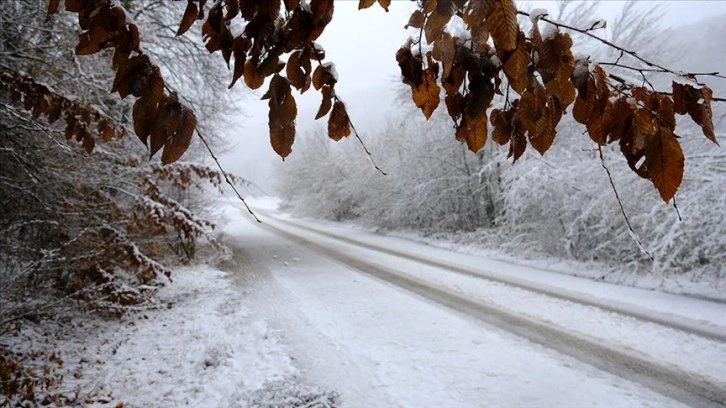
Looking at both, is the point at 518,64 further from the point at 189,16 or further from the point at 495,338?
the point at 495,338

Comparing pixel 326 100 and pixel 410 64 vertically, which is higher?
pixel 410 64

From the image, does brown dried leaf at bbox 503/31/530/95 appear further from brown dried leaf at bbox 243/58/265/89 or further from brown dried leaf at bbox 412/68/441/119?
brown dried leaf at bbox 243/58/265/89

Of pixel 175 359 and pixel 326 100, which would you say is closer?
pixel 326 100

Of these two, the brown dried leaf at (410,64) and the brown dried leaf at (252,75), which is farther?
the brown dried leaf at (410,64)

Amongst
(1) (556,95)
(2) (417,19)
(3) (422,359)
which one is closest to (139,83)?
(2) (417,19)

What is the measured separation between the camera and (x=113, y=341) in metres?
5.87

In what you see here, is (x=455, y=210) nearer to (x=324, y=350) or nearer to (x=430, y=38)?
(x=324, y=350)

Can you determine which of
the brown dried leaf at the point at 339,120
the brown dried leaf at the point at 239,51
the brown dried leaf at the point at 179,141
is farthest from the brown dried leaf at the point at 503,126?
the brown dried leaf at the point at 179,141

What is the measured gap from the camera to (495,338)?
5789 millimetres

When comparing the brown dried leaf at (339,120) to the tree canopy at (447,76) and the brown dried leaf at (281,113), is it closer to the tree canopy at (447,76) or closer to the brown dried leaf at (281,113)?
the tree canopy at (447,76)

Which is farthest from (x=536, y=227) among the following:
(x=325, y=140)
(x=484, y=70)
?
(x=325, y=140)

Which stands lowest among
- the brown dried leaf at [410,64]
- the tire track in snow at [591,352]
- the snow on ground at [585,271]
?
the tire track in snow at [591,352]

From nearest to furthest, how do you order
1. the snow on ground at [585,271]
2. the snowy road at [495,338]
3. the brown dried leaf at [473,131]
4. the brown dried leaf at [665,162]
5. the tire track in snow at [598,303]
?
the brown dried leaf at [665,162] → the brown dried leaf at [473,131] → the snowy road at [495,338] → the tire track in snow at [598,303] → the snow on ground at [585,271]

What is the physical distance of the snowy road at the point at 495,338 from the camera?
428cm
